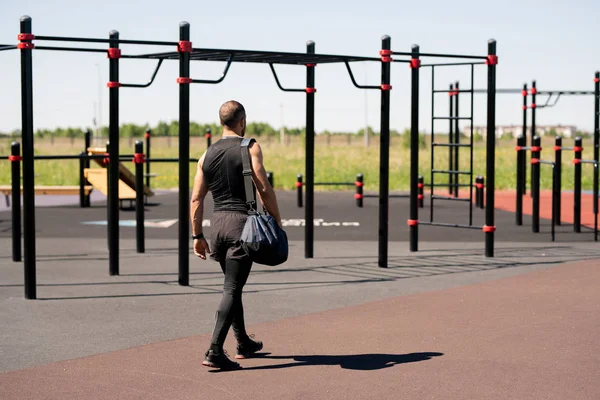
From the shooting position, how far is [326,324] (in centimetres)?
878


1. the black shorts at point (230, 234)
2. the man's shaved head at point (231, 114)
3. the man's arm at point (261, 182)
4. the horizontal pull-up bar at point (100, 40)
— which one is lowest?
the black shorts at point (230, 234)

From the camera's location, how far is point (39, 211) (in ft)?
72.1

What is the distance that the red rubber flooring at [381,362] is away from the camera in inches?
255

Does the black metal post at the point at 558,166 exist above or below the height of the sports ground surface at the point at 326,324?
above

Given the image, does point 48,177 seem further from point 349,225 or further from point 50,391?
point 50,391

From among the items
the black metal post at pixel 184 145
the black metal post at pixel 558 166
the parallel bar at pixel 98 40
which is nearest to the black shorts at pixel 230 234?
the black metal post at pixel 184 145

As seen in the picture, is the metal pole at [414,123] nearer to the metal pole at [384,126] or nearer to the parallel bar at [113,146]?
the metal pole at [384,126]

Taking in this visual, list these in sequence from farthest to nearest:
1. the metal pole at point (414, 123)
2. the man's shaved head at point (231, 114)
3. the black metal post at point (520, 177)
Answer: the black metal post at point (520, 177)
the metal pole at point (414, 123)
the man's shaved head at point (231, 114)

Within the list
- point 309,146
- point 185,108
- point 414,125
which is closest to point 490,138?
point 414,125

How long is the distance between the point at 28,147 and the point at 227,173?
3979mm

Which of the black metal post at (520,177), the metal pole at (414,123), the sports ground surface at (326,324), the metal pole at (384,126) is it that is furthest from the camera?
the black metal post at (520,177)

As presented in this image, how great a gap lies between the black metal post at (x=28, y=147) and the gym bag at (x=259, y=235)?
3.86 meters

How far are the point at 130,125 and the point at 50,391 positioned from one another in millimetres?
116160

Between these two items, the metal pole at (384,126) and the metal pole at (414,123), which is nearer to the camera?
the metal pole at (384,126)
